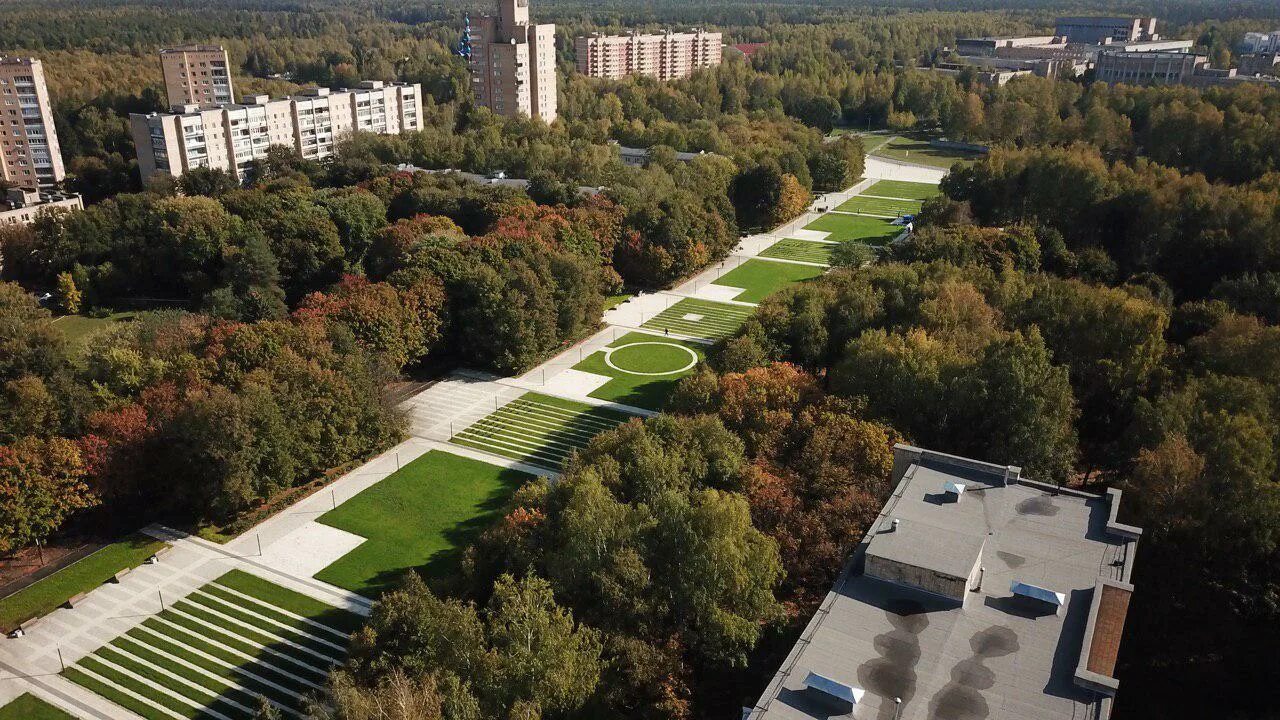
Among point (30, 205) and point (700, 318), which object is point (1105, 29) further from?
point (30, 205)

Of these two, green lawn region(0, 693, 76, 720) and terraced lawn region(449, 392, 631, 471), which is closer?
green lawn region(0, 693, 76, 720)

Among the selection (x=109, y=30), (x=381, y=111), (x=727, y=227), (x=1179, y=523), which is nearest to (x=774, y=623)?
(x=1179, y=523)

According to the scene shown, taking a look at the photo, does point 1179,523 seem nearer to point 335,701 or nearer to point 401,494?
point 335,701

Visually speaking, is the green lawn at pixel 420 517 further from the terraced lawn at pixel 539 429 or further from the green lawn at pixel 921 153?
the green lawn at pixel 921 153

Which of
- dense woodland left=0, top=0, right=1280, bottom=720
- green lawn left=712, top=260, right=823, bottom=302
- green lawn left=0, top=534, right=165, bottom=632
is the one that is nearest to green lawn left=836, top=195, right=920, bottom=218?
dense woodland left=0, top=0, right=1280, bottom=720

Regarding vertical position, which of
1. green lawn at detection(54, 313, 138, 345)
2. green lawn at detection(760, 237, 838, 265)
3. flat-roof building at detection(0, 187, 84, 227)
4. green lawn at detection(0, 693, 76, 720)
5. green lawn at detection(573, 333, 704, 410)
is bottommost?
green lawn at detection(54, 313, 138, 345)

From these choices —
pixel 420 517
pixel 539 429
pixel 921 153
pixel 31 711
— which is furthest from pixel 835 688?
pixel 921 153

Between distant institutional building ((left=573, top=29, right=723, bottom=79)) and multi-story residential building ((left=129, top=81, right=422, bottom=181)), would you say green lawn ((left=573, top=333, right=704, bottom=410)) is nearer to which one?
multi-story residential building ((left=129, top=81, right=422, bottom=181))

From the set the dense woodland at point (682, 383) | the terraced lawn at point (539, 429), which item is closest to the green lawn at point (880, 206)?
the dense woodland at point (682, 383)
